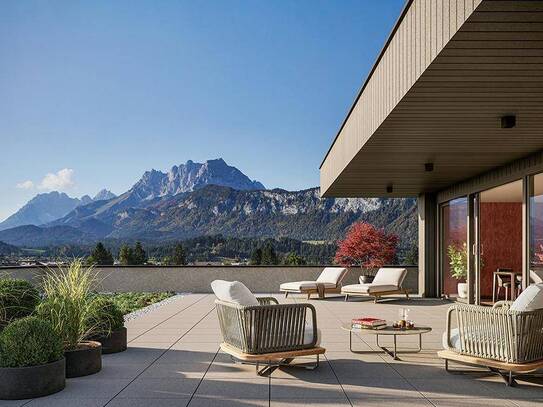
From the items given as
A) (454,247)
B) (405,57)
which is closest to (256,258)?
(454,247)

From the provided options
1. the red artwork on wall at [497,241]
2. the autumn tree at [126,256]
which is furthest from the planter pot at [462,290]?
the autumn tree at [126,256]

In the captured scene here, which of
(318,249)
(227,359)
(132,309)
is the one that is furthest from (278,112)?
(227,359)

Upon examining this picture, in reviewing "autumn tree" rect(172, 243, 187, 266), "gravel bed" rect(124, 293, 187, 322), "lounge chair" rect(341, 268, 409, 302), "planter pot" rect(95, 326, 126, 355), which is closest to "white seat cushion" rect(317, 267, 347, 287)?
"lounge chair" rect(341, 268, 409, 302)

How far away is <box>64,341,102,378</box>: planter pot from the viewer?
18.3 ft

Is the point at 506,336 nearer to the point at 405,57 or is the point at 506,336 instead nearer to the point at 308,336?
the point at 308,336

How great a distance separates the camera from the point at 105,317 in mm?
6750

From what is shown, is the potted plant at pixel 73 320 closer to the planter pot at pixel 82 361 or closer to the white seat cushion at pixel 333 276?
the planter pot at pixel 82 361

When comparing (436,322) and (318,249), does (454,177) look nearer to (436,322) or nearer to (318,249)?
(436,322)

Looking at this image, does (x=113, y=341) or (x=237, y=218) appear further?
(x=237, y=218)

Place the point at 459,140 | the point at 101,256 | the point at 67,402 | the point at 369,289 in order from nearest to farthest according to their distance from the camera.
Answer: the point at 67,402 < the point at 459,140 < the point at 369,289 < the point at 101,256

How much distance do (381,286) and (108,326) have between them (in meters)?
7.85

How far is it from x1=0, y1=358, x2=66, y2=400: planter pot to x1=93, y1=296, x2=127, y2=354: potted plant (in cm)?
156

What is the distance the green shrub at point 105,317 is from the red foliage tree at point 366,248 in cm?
1055

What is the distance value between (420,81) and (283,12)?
71.0 ft
